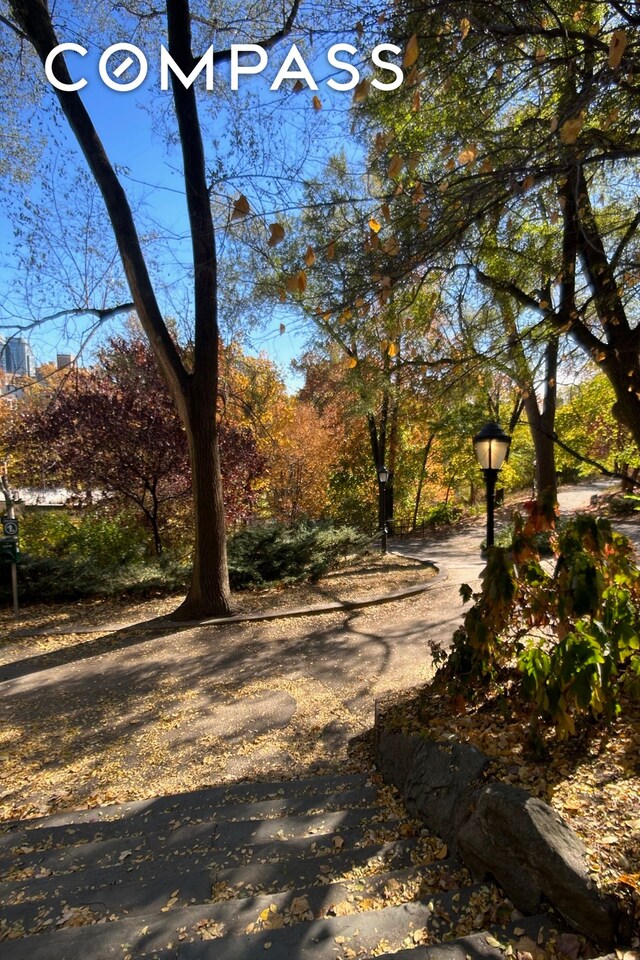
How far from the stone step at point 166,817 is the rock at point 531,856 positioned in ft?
3.70

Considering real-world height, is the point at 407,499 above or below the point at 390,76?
below

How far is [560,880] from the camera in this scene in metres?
1.54

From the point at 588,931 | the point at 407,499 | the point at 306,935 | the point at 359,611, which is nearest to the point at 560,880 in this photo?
the point at 588,931

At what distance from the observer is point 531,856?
1.65 m

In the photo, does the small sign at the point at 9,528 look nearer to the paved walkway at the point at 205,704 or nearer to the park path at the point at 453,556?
the paved walkway at the point at 205,704

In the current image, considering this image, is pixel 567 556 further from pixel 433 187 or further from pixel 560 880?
pixel 433 187

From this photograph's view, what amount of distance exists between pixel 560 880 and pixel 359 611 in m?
6.09

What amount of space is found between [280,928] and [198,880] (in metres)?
0.63

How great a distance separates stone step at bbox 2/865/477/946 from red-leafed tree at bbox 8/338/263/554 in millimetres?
7567

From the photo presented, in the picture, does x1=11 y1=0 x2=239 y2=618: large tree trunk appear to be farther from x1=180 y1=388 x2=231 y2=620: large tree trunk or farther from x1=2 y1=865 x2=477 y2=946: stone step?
x1=2 y1=865 x2=477 y2=946: stone step

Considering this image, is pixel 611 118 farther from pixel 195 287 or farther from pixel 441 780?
pixel 195 287

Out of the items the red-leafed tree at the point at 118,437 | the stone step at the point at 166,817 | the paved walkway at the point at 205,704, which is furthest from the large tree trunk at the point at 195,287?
the stone step at the point at 166,817

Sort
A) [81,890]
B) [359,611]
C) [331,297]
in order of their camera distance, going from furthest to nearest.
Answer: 1. [359,611]
2. [331,297]
3. [81,890]

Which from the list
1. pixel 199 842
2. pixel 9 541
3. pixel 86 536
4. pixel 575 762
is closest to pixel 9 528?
pixel 9 541
